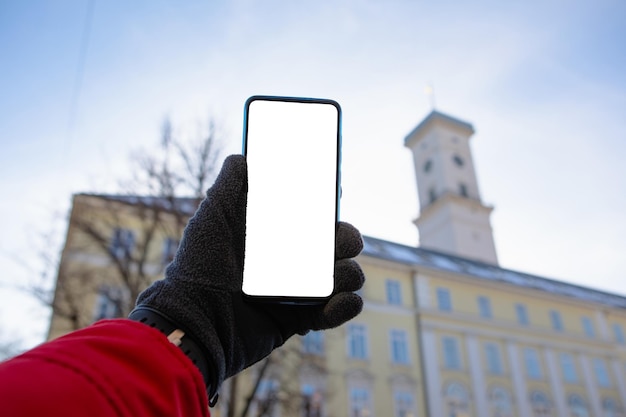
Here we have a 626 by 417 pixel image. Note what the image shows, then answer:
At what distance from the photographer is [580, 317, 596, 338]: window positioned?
3319 cm

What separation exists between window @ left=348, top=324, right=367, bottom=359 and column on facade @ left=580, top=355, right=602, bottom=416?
638 inches

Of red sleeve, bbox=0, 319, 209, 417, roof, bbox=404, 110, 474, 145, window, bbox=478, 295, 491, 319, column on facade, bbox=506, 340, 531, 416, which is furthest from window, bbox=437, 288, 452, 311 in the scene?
red sleeve, bbox=0, 319, 209, 417

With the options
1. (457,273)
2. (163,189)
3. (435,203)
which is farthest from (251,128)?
(435,203)

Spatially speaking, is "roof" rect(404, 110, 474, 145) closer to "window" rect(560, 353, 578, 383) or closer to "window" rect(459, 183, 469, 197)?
"window" rect(459, 183, 469, 197)

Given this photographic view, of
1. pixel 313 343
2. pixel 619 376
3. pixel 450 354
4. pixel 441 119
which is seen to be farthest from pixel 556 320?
pixel 441 119

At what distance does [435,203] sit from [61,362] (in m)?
47.3

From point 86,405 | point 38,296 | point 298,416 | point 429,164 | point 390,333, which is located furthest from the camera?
point 429,164

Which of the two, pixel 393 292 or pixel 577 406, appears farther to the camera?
pixel 577 406

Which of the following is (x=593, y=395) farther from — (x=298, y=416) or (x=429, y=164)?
(x=429, y=164)

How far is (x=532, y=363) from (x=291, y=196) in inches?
1245

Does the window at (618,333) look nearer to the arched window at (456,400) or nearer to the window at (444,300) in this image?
the window at (444,300)

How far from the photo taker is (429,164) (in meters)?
49.9

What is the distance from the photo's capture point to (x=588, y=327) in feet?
110

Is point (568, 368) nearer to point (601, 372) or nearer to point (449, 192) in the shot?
point (601, 372)
